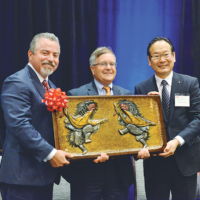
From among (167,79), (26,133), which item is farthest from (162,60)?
(26,133)

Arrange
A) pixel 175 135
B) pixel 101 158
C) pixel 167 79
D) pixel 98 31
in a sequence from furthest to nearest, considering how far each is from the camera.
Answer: pixel 98 31 → pixel 167 79 → pixel 175 135 → pixel 101 158

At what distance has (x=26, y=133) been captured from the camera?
138cm

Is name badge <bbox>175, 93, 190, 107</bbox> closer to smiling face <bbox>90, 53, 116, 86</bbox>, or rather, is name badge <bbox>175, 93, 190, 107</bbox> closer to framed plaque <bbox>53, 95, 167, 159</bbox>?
framed plaque <bbox>53, 95, 167, 159</bbox>

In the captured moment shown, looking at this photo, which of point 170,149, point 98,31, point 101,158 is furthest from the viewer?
point 98,31

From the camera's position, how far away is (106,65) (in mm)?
1861

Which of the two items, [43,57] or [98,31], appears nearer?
[43,57]

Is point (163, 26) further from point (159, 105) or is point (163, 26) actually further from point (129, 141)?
point (129, 141)

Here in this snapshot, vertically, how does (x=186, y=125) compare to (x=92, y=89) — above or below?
below

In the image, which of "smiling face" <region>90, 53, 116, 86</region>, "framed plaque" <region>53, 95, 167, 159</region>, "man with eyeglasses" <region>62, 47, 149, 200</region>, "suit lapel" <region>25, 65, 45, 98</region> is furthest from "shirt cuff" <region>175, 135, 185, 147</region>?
"suit lapel" <region>25, 65, 45, 98</region>

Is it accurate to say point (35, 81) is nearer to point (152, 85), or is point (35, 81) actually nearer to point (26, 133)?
point (26, 133)

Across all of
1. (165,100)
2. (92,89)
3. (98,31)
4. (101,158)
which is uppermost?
(98,31)

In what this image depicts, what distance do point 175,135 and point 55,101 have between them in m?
0.97

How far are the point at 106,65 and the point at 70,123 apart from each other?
61 centimetres

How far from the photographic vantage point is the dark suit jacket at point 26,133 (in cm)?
139
